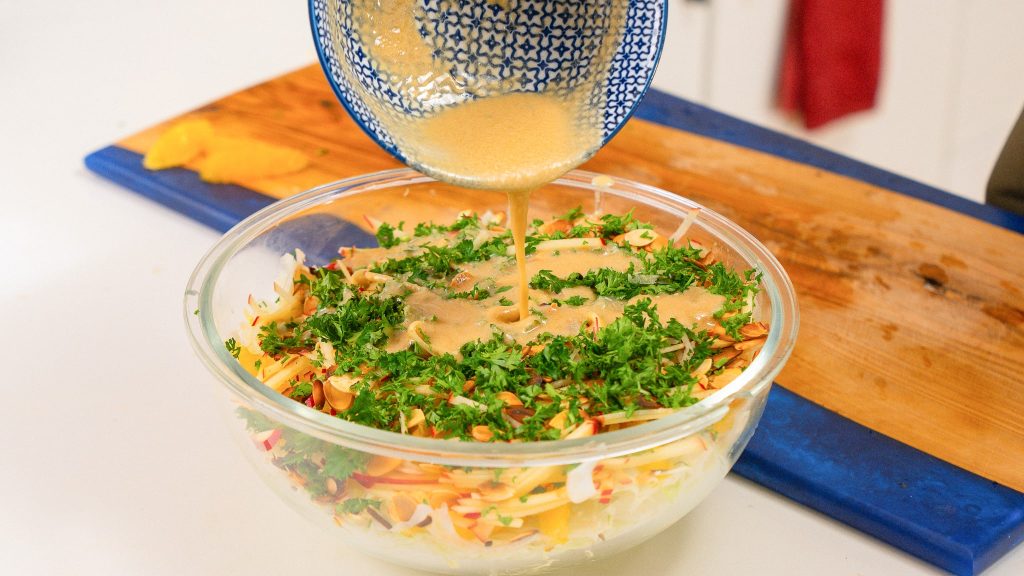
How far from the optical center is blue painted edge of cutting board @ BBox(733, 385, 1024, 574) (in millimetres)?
1221

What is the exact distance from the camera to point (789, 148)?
6.87ft

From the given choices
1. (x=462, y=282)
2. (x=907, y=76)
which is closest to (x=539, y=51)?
(x=462, y=282)

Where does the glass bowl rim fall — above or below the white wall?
above

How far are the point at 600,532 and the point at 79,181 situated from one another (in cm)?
150

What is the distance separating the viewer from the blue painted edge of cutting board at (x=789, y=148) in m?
1.91

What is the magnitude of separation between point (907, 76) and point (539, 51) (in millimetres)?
2977

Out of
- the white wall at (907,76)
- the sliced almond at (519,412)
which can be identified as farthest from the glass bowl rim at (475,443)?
the white wall at (907,76)

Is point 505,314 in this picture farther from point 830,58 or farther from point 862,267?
point 830,58

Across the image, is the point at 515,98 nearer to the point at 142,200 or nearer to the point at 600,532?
the point at 600,532

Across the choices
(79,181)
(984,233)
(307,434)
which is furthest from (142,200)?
(984,233)

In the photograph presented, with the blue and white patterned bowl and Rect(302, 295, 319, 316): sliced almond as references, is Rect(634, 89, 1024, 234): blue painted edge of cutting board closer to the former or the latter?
the blue and white patterned bowl

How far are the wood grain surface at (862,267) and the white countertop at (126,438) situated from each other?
0.64 ft

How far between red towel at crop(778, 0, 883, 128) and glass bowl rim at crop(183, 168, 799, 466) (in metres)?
2.21

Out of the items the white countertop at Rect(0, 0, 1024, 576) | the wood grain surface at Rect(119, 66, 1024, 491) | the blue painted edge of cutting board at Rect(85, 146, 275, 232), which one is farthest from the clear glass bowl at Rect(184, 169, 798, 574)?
the blue painted edge of cutting board at Rect(85, 146, 275, 232)
